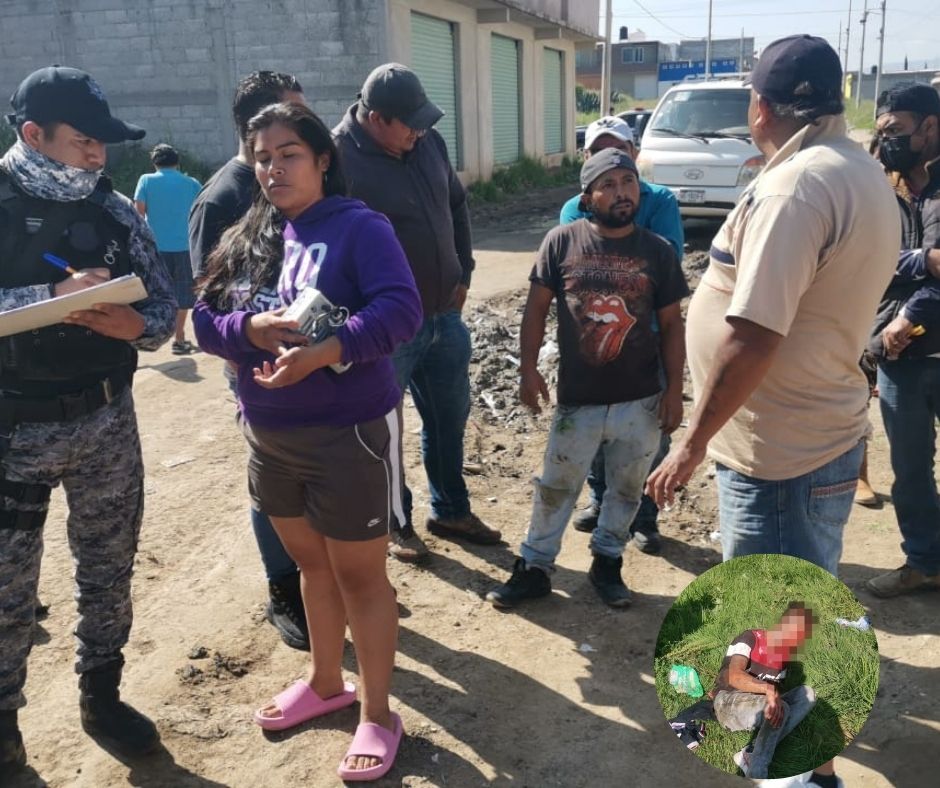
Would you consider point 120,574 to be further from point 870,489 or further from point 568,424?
point 870,489

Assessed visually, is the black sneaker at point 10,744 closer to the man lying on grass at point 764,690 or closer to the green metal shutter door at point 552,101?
the man lying on grass at point 764,690

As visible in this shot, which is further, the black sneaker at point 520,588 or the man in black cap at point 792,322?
the black sneaker at point 520,588

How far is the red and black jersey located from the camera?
194cm

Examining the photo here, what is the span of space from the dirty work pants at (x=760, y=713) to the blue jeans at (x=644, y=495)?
2.15m

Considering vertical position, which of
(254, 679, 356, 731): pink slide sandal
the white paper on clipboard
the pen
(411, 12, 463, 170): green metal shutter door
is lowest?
(254, 679, 356, 731): pink slide sandal

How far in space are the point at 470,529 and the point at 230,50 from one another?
44.7 ft

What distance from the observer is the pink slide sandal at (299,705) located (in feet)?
9.63

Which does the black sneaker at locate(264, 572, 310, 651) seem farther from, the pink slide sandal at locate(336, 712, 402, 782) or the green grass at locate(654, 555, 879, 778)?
the green grass at locate(654, 555, 879, 778)

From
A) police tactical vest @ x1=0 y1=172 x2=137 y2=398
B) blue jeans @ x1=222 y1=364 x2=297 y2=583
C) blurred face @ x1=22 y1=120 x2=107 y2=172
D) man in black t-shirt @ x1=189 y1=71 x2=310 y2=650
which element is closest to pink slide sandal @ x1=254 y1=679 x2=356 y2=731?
blue jeans @ x1=222 y1=364 x2=297 y2=583

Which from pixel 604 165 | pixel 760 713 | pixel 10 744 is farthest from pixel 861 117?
pixel 10 744

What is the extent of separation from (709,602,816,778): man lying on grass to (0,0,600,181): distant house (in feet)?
46.5

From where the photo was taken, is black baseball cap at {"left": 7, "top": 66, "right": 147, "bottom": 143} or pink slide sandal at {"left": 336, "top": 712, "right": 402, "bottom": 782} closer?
black baseball cap at {"left": 7, "top": 66, "right": 147, "bottom": 143}

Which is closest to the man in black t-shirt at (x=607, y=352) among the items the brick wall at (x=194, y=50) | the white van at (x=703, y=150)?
the white van at (x=703, y=150)

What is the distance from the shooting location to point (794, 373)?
89.2 inches
